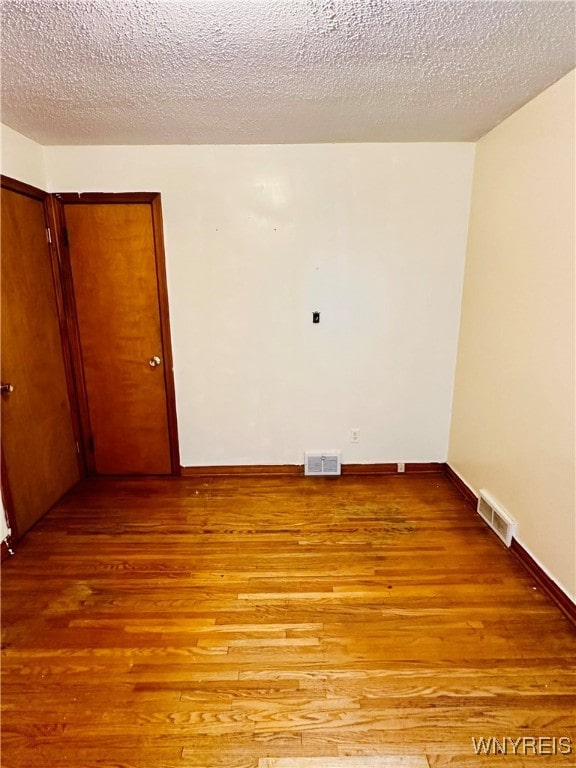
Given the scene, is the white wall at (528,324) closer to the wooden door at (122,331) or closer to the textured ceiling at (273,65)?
the textured ceiling at (273,65)

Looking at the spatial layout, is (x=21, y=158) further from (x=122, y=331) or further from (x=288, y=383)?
(x=288, y=383)

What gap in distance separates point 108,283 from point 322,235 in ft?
5.26

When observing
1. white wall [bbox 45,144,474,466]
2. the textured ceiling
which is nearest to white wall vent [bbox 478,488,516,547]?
white wall [bbox 45,144,474,466]

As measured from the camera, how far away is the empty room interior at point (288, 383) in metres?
1.41

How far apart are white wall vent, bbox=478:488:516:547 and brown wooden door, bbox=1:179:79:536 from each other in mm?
2956

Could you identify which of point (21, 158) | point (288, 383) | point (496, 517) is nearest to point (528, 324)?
point (496, 517)

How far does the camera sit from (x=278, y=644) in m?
1.69

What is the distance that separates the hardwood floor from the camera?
52.5 inches

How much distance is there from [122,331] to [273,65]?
1985mm

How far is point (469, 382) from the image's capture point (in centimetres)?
280

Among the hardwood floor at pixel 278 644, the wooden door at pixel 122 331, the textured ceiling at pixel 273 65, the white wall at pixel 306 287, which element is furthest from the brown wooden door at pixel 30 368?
the textured ceiling at pixel 273 65

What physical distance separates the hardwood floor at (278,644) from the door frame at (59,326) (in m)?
0.34

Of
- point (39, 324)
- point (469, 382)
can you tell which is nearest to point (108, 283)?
point (39, 324)

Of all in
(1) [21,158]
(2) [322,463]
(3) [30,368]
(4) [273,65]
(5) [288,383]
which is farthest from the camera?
(2) [322,463]
